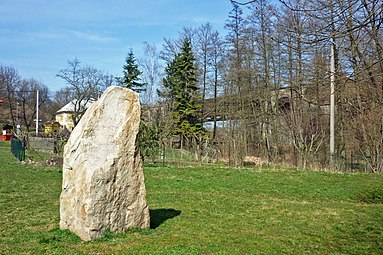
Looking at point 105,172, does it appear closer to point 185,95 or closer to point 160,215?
point 160,215

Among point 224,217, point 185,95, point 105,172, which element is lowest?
point 224,217

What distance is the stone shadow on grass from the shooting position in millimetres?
7705

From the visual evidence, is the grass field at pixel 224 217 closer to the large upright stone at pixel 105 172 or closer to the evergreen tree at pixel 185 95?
the large upright stone at pixel 105 172

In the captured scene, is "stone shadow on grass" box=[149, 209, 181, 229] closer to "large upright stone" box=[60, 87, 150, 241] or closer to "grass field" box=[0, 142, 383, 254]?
"grass field" box=[0, 142, 383, 254]

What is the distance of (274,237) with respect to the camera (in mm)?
6879

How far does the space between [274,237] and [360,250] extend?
53.7 inches

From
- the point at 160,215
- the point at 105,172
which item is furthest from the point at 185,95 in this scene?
the point at 105,172

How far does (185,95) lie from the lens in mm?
37719

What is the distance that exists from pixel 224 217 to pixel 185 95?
29553 millimetres

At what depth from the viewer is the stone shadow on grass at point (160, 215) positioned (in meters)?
7.70

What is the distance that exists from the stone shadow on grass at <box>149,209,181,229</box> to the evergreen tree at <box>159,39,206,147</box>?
27.5m

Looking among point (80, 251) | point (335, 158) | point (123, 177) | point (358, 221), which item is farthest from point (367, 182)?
point (80, 251)

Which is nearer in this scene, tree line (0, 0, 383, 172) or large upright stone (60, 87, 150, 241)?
large upright stone (60, 87, 150, 241)

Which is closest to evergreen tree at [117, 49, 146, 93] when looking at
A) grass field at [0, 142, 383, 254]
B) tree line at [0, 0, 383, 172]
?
tree line at [0, 0, 383, 172]
